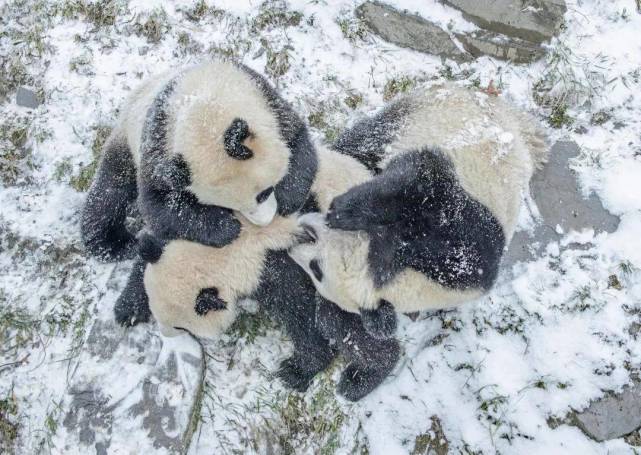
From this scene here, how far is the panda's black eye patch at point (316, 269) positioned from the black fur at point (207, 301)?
0.68 m

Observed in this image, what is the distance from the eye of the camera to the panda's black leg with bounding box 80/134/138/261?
15.8 ft

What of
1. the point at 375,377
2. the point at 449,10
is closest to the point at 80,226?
the point at 375,377

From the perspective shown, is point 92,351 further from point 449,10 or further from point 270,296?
point 449,10

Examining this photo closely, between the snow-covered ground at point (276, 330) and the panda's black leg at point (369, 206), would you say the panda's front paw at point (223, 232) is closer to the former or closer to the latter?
the panda's black leg at point (369, 206)

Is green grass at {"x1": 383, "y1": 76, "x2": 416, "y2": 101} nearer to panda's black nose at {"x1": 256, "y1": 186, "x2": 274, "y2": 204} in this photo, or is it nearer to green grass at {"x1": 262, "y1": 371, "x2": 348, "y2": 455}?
panda's black nose at {"x1": 256, "y1": 186, "x2": 274, "y2": 204}

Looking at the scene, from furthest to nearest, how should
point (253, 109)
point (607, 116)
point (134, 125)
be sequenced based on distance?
point (607, 116) < point (134, 125) < point (253, 109)

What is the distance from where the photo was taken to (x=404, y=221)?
403cm

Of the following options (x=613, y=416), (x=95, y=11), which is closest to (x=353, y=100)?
(x=95, y=11)

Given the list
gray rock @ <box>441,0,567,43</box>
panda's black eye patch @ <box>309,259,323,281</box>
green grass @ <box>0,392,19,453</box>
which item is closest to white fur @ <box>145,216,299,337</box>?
panda's black eye patch @ <box>309,259,323,281</box>

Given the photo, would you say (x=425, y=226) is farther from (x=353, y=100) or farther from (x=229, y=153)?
(x=353, y=100)

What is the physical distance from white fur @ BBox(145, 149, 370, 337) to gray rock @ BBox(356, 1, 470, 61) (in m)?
2.25

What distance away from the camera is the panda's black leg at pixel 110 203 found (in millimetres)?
4805

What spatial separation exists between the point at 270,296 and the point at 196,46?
114 inches

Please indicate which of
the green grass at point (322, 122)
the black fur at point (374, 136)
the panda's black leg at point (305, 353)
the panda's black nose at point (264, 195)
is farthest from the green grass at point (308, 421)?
the green grass at point (322, 122)
